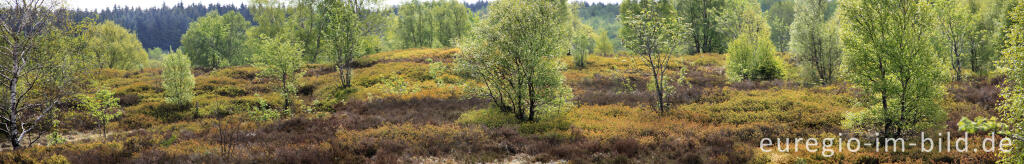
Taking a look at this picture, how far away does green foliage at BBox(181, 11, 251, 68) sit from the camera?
5259cm

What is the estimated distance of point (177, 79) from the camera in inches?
852

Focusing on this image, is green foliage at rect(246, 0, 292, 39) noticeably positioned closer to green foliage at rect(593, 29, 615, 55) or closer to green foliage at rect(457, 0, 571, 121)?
green foliage at rect(593, 29, 615, 55)

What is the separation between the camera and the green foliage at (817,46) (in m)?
24.6

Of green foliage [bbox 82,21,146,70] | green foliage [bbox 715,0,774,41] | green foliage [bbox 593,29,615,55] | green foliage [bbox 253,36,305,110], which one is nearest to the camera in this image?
green foliage [bbox 253,36,305,110]

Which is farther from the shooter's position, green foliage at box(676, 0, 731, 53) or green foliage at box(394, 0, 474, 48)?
green foliage at box(394, 0, 474, 48)

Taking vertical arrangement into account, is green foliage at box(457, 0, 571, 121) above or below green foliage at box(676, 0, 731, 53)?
below

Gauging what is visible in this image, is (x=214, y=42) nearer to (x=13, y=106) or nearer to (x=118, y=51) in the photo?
(x=118, y=51)

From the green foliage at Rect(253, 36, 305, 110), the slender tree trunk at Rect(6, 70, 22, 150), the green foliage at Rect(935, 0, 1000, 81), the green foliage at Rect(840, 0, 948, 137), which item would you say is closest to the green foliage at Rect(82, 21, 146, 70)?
the green foliage at Rect(253, 36, 305, 110)

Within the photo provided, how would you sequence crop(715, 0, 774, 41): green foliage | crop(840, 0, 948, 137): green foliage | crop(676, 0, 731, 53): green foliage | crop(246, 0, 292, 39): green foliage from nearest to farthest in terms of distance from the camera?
crop(840, 0, 948, 137): green foliage → crop(715, 0, 774, 41): green foliage → crop(246, 0, 292, 39): green foliage → crop(676, 0, 731, 53): green foliage

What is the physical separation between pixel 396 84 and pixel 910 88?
2339 centimetres

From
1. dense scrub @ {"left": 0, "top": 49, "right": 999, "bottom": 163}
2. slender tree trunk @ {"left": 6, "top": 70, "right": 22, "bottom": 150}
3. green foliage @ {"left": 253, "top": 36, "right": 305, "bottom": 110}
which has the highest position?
green foliage @ {"left": 253, "top": 36, "right": 305, "bottom": 110}

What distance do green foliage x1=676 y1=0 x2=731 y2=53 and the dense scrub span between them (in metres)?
21.0

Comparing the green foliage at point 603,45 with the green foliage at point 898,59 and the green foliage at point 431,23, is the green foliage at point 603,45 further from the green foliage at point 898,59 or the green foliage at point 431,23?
the green foliage at point 898,59

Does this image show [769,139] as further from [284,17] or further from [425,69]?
[284,17]
